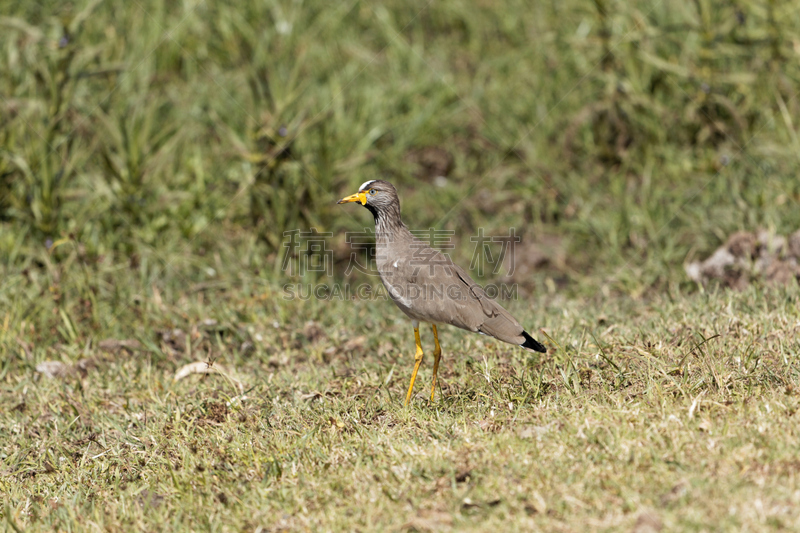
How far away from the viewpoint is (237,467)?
4.23m

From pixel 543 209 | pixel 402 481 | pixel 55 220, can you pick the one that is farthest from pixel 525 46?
pixel 402 481

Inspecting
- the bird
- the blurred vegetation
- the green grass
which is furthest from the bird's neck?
the blurred vegetation

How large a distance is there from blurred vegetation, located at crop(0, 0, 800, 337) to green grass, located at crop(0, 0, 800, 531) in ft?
0.12

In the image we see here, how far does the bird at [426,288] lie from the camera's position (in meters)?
4.88

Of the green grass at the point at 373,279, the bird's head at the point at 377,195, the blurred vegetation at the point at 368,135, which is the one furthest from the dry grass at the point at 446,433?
the blurred vegetation at the point at 368,135

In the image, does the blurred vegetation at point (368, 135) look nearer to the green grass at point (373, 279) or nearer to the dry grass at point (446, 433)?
the green grass at point (373, 279)

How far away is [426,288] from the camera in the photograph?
5152 mm

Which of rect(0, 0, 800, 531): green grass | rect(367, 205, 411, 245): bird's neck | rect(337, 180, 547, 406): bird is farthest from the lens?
rect(367, 205, 411, 245): bird's neck

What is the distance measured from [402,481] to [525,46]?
7815 mm

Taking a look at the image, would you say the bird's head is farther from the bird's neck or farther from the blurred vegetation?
the blurred vegetation

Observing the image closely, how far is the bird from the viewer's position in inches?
192

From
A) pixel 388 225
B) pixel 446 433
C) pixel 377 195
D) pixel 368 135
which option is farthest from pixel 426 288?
pixel 368 135

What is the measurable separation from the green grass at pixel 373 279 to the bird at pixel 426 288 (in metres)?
0.33

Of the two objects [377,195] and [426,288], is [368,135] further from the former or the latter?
[426,288]
